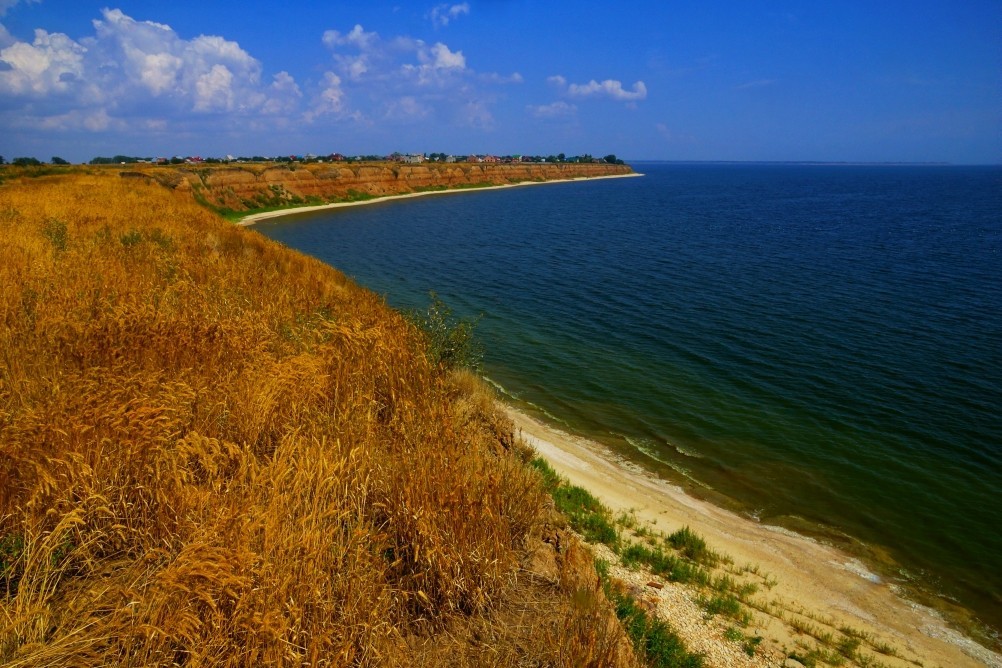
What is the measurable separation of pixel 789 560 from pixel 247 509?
11210 mm

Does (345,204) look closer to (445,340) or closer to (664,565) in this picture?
(445,340)

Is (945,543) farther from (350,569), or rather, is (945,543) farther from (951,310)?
(951,310)

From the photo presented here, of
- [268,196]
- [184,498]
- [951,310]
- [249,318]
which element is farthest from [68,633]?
[268,196]

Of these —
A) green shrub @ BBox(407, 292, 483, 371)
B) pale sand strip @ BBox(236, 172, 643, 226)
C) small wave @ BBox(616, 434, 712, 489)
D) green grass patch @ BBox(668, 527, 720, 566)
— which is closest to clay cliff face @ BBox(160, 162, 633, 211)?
pale sand strip @ BBox(236, 172, 643, 226)

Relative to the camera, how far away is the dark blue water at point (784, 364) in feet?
42.3

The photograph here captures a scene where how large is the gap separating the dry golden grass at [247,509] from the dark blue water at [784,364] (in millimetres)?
10077

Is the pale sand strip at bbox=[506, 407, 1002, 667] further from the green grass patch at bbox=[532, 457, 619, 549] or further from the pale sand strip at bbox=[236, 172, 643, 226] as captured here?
the pale sand strip at bbox=[236, 172, 643, 226]

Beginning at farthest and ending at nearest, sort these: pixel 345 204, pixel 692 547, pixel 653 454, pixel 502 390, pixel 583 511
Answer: pixel 345 204, pixel 502 390, pixel 653 454, pixel 583 511, pixel 692 547

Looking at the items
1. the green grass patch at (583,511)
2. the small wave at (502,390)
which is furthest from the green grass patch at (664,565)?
the small wave at (502,390)

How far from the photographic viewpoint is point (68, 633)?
10.8ft

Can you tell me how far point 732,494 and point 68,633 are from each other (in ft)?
44.1

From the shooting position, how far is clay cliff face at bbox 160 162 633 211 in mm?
72812

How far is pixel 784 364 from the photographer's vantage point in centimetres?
2073

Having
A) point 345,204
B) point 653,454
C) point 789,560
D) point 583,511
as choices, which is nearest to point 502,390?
point 653,454
